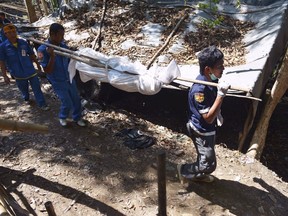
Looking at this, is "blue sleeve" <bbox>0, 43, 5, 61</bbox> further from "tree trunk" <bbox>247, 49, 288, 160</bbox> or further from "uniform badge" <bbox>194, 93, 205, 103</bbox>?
"tree trunk" <bbox>247, 49, 288, 160</bbox>

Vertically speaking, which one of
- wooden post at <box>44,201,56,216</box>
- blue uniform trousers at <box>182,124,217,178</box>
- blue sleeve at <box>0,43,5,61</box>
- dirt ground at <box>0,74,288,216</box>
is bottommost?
dirt ground at <box>0,74,288,216</box>

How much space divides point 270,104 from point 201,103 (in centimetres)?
221

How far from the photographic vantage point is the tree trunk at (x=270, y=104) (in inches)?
173

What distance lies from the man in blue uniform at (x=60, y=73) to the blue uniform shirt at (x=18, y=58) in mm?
826

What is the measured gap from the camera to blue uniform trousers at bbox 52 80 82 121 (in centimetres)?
431

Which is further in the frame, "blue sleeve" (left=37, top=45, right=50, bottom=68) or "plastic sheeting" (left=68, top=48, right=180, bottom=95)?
"blue sleeve" (left=37, top=45, right=50, bottom=68)

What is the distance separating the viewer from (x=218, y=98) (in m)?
2.75

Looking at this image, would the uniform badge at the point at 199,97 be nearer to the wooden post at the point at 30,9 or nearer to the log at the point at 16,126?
the log at the point at 16,126

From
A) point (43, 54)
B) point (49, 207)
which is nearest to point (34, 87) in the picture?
point (43, 54)

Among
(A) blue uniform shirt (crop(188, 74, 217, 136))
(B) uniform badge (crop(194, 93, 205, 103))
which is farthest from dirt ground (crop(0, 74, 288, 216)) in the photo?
(B) uniform badge (crop(194, 93, 205, 103))

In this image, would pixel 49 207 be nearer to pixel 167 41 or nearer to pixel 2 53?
pixel 2 53

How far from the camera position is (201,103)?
9.59 ft

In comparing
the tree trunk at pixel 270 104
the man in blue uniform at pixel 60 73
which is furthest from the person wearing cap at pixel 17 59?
the tree trunk at pixel 270 104

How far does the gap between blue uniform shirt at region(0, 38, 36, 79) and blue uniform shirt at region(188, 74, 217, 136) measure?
118 inches
